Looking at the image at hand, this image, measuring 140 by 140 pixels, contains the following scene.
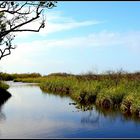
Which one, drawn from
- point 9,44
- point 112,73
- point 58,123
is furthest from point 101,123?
point 112,73

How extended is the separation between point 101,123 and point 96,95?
7283 millimetres

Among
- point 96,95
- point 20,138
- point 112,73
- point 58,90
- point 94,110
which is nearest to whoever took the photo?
point 20,138

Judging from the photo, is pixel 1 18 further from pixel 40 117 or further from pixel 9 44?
pixel 9 44

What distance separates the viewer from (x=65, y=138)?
15.5m

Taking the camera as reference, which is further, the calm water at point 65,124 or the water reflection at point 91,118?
the water reflection at point 91,118

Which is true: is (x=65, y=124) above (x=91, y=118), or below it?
below

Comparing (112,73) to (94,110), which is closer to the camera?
(94,110)

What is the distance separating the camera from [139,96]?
1998 centimetres

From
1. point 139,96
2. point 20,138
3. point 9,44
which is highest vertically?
point 9,44

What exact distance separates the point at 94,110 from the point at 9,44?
782 centimetres

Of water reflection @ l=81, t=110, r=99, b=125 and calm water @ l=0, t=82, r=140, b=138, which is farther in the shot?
water reflection @ l=81, t=110, r=99, b=125

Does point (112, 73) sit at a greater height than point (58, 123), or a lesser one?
greater

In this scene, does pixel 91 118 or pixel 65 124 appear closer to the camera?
pixel 65 124

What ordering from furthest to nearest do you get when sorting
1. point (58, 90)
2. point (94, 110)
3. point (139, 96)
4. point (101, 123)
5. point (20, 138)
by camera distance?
point (58, 90) → point (94, 110) → point (139, 96) → point (101, 123) → point (20, 138)
